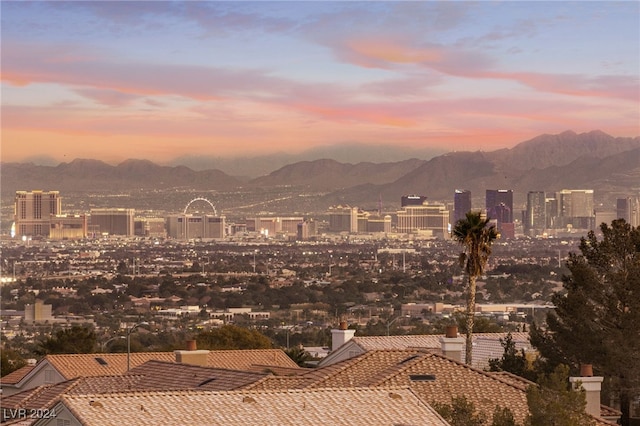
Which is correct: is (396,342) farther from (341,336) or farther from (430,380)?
(430,380)

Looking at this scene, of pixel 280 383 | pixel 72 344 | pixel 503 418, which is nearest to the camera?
pixel 503 418

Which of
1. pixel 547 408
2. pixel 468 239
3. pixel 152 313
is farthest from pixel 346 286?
pixel 547 408

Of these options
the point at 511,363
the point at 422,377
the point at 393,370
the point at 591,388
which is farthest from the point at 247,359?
the point at 591,388

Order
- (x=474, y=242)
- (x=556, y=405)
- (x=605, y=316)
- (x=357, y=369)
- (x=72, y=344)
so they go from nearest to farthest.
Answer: (x=556, y=405) < (x=357, y=369) < (x=605, y=316) < (x=474, y=242) < (x=72, y=344)

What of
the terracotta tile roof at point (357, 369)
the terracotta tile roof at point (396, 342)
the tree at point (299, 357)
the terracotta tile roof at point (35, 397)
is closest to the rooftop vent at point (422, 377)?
the terracotta tile roof at point (357, 369)

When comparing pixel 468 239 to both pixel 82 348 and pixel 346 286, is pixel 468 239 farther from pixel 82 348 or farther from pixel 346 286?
pixel 346 286

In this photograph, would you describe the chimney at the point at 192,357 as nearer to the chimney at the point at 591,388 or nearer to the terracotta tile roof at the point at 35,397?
the terracotta tile roof at the point at 35,397
